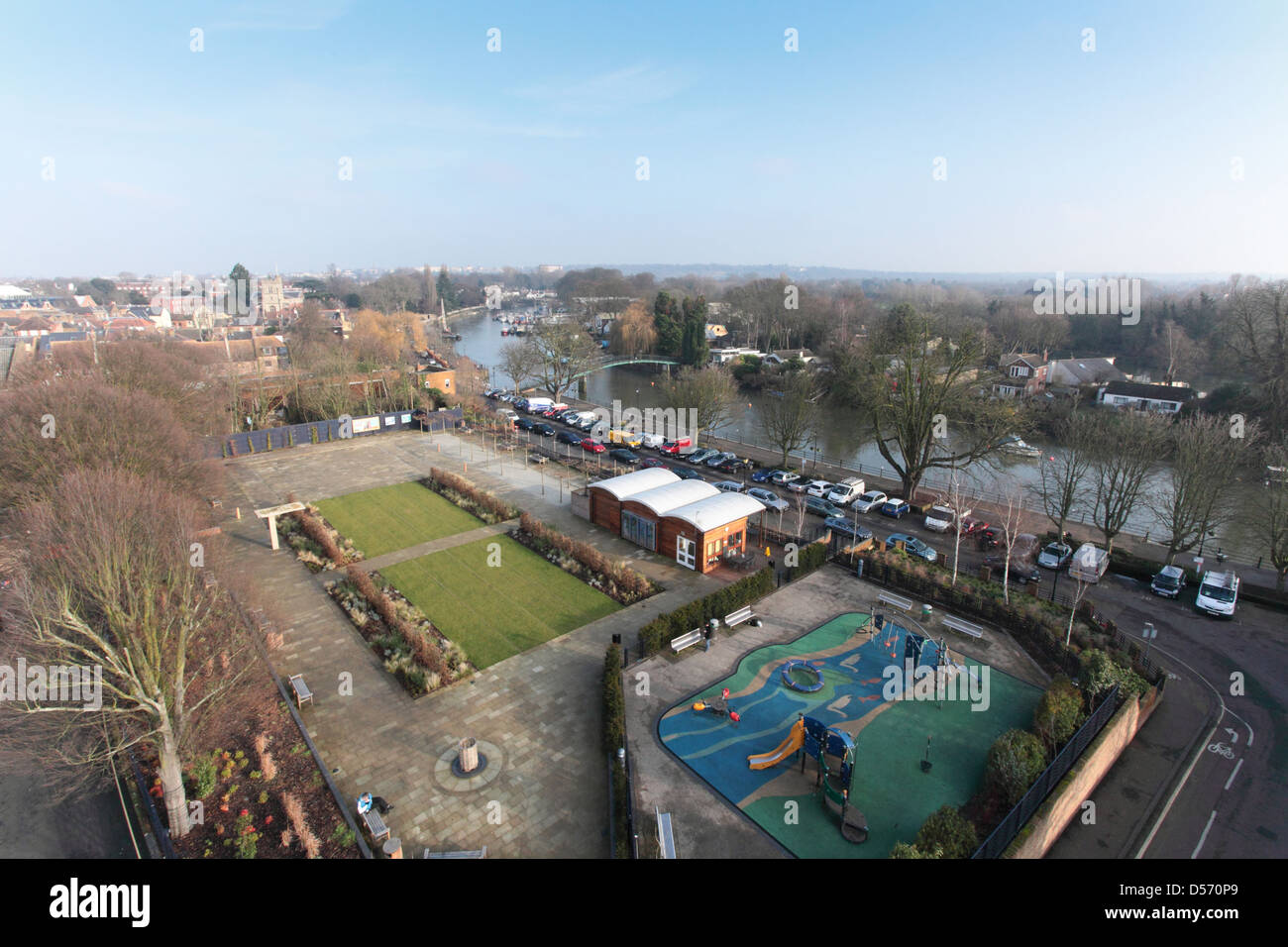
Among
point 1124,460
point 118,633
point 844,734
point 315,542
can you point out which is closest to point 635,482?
point 315,542

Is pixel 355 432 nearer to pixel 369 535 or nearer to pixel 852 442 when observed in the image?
pixel 369 535

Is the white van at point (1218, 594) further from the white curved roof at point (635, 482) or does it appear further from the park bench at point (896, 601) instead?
the white curved roof at point (635, 482)

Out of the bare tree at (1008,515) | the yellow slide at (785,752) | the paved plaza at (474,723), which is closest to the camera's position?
the paved plaza at (474,723)

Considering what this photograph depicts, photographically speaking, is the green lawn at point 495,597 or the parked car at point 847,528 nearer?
the green lawn at point 495,597

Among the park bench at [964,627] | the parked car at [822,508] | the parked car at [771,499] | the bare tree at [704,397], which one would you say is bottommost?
the park bench at [964,627]

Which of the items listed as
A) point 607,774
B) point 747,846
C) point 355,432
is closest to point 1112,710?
point 747,846

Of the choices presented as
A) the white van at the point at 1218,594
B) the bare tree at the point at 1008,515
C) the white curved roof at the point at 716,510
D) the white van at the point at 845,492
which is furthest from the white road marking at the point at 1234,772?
the white van at the point at 845,492

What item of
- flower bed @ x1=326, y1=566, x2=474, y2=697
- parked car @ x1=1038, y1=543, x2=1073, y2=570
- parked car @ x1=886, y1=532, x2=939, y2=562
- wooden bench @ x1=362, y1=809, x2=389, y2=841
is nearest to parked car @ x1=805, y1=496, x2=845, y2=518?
parked car @ x1=886, y1=532, x2=939, y2=562
